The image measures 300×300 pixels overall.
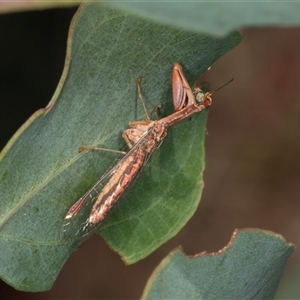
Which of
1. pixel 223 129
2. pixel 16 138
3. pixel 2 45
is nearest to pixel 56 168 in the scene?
pixel 16 138

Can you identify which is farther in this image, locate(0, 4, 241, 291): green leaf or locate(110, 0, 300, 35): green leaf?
locate(0, 4, 241, 291): green leaf

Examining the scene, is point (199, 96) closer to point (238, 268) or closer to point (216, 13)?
point (238, 268)

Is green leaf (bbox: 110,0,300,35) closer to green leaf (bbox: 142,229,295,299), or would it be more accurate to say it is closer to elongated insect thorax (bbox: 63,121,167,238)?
green leaf (bbox: 142,229,295,299)

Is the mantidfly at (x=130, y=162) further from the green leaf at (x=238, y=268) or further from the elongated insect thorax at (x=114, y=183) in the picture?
the green leaf at (x=238, y=268)

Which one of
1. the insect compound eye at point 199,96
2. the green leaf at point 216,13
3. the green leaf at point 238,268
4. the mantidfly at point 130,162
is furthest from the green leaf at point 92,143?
the green leaf at point 216,13

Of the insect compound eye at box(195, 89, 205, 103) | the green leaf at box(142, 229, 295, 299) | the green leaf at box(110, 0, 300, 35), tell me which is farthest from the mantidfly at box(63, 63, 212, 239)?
the green leaf at box(110, 0, 300, 35)

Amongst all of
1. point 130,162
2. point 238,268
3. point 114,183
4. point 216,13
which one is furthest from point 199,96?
point 216,13
